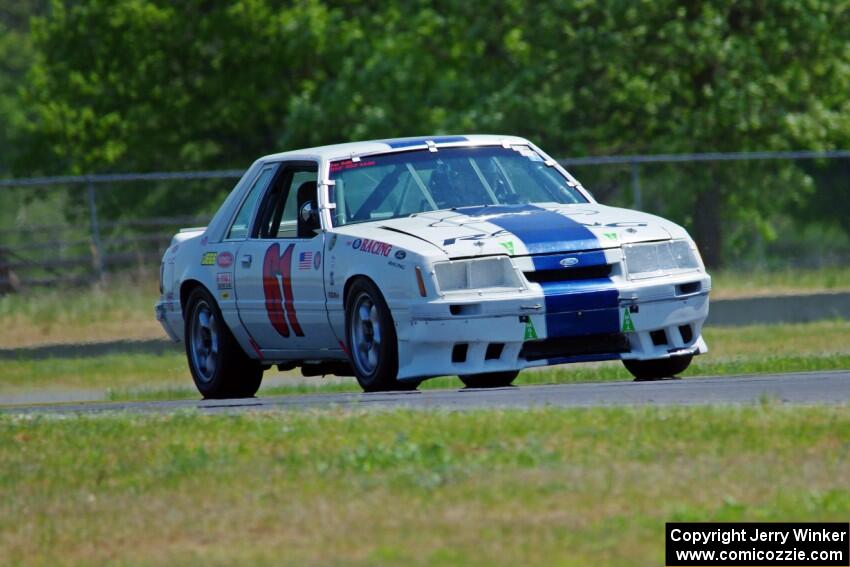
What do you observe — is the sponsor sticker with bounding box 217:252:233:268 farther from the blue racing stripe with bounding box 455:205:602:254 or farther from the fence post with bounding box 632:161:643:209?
the fence post with bounding box 632:161:643:209

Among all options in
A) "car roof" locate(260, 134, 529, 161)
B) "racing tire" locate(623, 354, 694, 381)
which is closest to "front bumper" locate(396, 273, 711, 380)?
"racing tire" locate(623, 354, 694, 381)

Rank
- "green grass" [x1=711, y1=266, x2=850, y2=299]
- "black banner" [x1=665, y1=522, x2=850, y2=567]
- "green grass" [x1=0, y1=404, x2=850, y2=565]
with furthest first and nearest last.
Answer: "green grass" [x1=711, y1=266, x2=850, y2=299], "green grass" [x1=0, y1=404, x2=850, y2=565], "black banner" [x1=665, y1=522, x2=850, y2=567]

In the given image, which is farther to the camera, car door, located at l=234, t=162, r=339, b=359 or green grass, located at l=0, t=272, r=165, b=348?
green grass, located at l=0, t=272, r=165, b=348

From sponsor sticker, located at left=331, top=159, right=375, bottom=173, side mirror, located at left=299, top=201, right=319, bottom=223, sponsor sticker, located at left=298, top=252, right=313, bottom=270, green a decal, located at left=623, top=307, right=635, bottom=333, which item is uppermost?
sponsor sticker, located at left=331, top=159, right=375, bottom=173

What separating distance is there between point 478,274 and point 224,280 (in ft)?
8.64

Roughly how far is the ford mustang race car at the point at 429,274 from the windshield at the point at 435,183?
0.01 meters

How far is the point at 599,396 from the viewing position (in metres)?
9.75

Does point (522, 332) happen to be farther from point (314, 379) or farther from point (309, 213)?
point (314, 379)

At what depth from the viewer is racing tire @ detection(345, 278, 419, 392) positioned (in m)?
10.8

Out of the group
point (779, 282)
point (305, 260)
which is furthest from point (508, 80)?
point (305, 260)

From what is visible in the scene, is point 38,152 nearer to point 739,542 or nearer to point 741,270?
point 741,270

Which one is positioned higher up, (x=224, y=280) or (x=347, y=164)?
(x=347, y=164)

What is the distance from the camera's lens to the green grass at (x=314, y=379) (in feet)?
47.2

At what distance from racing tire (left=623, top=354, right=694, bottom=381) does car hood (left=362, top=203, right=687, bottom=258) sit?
846mm
